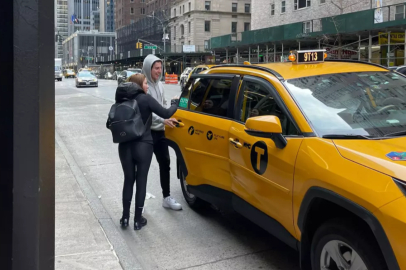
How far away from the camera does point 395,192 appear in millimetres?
2494

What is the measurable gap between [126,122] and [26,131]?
2.83m

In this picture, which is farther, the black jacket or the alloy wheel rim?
the black jacket

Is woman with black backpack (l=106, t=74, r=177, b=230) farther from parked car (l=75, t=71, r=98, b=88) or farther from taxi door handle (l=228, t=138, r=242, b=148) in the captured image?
parked car (l=75, t=71, r=98, b=88)

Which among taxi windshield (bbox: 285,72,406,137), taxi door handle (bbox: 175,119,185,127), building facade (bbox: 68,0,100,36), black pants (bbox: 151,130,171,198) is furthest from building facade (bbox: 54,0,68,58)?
taxi windshield (bbox: 285,72,406,137)

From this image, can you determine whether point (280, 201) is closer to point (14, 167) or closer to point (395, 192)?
point (395, 192)

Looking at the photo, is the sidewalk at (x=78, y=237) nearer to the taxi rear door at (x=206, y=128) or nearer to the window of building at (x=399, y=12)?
the taxi rear door at (x=206, y=128)

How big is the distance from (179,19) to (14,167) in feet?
296

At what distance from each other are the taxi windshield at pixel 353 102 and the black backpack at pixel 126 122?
173 cm

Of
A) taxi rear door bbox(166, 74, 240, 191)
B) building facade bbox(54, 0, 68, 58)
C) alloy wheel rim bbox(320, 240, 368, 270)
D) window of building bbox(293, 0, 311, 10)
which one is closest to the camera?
alloy wheel rim bbox(320, 240, 368, 270)

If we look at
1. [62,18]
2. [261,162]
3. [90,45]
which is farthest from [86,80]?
[62,18]

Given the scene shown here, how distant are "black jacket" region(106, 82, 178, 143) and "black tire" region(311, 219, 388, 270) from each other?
2.41 metres

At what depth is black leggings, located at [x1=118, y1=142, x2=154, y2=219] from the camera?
489cm

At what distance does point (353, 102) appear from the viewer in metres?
3.70

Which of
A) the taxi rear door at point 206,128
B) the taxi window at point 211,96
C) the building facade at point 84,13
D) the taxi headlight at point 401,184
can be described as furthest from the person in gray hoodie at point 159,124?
the building facade at point 84,13
